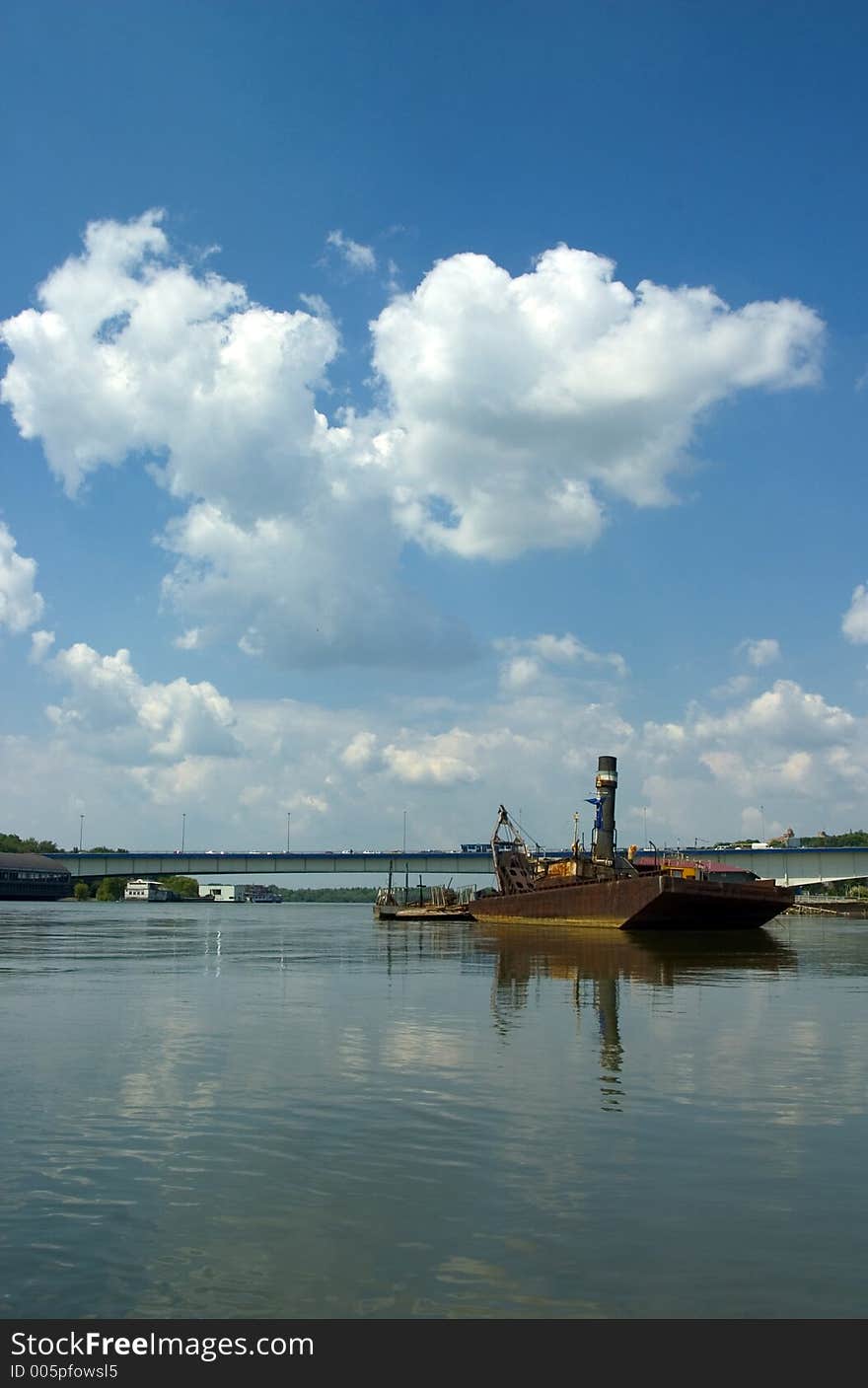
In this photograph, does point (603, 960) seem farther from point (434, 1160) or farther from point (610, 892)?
point (434, 1160)

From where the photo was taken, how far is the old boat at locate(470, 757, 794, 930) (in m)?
80.9

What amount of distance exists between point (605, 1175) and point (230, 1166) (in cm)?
540

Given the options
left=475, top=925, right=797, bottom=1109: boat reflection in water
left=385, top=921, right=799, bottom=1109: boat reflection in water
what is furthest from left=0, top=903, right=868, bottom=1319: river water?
left=385, top=921, right=799, bottom=1109: boat reflection in water

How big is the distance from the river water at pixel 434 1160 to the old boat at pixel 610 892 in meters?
46.7

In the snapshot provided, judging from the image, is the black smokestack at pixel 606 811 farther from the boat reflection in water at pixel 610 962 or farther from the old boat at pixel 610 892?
the boat reflection in water at pixel 610 962

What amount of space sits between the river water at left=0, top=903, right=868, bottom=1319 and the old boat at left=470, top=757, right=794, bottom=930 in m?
46.7

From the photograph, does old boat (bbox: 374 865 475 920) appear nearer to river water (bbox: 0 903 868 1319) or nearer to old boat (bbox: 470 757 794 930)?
old boat (bbox: 470 757 794 930)

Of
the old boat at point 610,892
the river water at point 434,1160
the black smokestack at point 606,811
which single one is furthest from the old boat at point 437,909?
the river water at point 434,1160

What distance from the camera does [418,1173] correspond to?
1482cm

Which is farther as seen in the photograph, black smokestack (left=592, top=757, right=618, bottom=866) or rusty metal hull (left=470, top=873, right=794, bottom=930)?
black smokestack (left=592, top=757, right=618, bottom=866)

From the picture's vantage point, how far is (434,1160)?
50.9 feet

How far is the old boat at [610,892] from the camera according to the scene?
80938 millimetres

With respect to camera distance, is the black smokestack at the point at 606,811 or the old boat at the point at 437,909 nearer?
the black smokestack at the point at 606,811

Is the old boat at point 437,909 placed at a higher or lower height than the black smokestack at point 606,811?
lower
